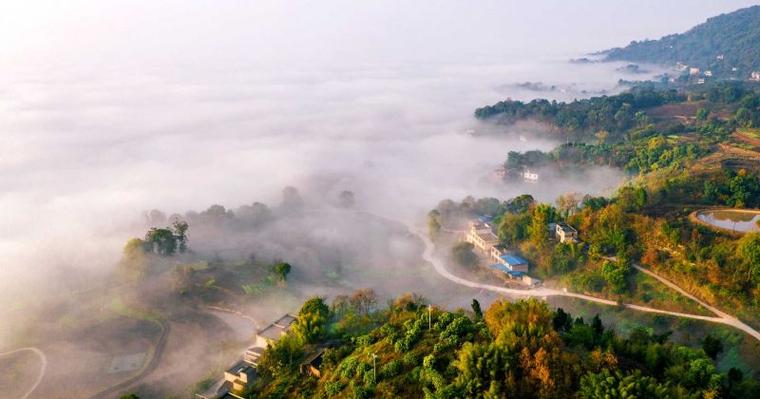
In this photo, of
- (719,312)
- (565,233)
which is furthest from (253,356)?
(719,312)

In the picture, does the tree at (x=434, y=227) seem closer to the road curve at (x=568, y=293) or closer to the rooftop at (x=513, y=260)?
the road curve at (x=568, y=293)

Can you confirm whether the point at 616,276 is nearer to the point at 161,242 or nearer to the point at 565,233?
the point at 565,233

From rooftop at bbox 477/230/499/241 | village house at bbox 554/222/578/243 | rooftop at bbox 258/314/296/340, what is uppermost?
village house at bbox 554/222/578/243

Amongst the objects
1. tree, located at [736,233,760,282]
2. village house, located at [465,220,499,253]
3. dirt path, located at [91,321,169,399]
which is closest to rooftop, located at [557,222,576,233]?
village house, located at [465,220,499,253]

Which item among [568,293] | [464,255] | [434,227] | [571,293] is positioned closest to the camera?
[571,293]

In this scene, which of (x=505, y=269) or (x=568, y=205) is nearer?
(x=505, y=269)

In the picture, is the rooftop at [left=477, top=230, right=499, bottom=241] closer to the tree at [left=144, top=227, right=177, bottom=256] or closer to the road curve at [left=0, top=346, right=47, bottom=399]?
the tree at [left=144, top=227, right=177, bottom=256]

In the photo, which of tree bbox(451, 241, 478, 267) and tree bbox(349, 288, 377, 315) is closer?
tree bbox(349, 288, 377, 315)
